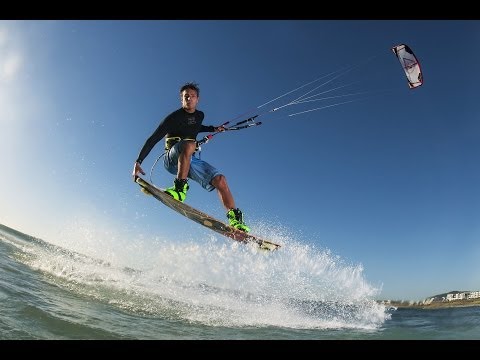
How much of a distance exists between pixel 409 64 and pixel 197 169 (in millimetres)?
4526

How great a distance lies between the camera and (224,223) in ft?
19.7

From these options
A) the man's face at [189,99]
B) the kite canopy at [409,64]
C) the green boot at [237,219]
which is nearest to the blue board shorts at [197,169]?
the green boot at [237,219]

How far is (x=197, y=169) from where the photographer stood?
6117mm

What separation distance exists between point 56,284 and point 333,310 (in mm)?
13211

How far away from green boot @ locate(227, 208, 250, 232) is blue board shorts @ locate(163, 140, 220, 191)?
1.85 feet

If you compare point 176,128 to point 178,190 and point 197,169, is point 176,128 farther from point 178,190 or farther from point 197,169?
point 178,190

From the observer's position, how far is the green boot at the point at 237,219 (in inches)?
229

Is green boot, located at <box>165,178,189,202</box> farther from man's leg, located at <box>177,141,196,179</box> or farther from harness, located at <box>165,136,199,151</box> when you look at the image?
harness, located at <box>165,136,199,151</box>

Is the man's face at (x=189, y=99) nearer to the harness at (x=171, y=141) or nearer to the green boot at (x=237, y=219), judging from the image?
the harness at (x=171, y=141)

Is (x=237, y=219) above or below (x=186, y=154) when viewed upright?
below

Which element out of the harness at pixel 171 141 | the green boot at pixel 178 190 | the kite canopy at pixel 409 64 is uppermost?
the kite canopy at pixel 409 64

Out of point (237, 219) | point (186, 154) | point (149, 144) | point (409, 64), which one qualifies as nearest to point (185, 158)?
point (186, 154)
